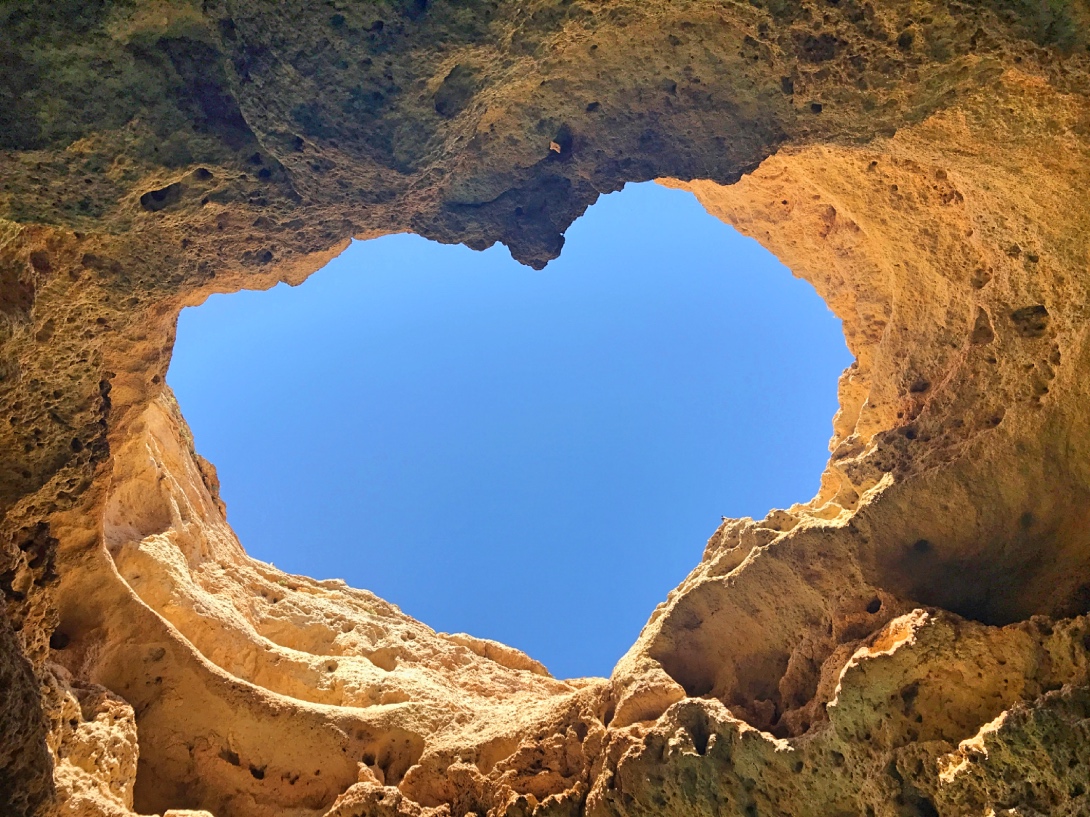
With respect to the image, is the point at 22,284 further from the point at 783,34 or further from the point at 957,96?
the point at 957,96

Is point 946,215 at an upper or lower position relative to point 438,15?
upper

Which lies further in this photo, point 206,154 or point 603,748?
point 603,748

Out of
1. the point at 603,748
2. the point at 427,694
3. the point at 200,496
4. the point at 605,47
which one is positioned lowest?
the point at 603,748

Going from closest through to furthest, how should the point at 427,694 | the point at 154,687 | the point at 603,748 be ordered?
the point at 603,748, the point at 154,687, the point at 427,694

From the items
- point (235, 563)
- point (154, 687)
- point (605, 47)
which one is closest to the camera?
point (605, 47)

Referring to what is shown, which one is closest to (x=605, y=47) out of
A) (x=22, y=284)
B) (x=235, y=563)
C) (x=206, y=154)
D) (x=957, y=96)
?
(x=957, y=96)

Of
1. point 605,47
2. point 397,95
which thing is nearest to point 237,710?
point 397,95

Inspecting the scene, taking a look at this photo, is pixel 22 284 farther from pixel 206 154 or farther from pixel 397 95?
pixel 397 95
